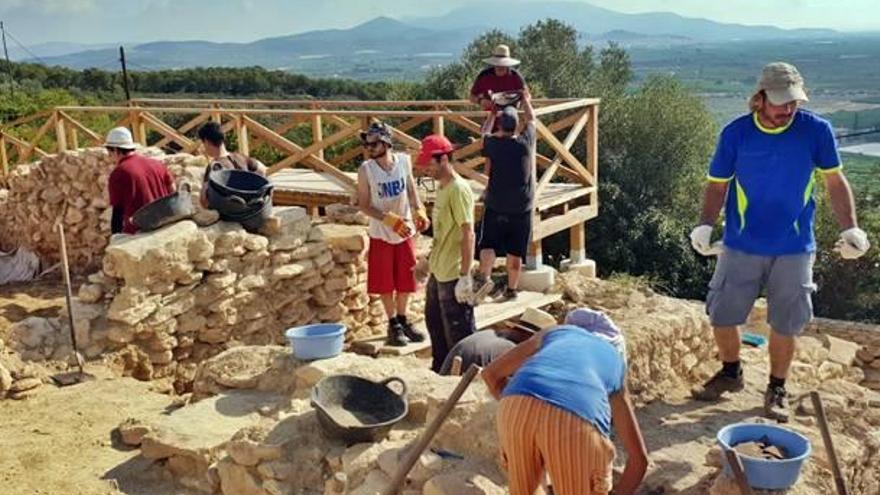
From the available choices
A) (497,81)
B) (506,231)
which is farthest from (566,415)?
(497,81)

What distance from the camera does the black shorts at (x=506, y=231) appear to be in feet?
23.2

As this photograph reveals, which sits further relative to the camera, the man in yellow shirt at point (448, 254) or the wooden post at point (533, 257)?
the wooden post at point (533, 257)

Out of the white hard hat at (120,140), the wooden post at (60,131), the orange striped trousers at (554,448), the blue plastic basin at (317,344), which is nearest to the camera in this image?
the orange striped trousers at (554,448)

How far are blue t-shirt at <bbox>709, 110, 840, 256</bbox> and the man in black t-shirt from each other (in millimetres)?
2377

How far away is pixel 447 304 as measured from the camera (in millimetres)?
5855

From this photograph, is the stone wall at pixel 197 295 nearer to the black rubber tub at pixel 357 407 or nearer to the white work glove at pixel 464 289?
the white work glove at pixel 464 289

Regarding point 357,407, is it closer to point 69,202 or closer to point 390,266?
point 390,266

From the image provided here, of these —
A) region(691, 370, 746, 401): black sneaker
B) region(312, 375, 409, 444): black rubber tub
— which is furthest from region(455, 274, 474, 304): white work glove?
region(691, 370, 746, 401): black sneaker

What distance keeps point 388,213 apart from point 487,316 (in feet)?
5.72

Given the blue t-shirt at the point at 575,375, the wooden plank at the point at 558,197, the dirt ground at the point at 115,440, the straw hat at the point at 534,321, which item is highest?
the blue t-shirt at the point at 575,375

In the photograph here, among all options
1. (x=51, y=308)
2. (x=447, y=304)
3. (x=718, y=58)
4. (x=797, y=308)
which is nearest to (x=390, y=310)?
(x=447, y=304)

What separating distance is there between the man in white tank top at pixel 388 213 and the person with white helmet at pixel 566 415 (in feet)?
10.3

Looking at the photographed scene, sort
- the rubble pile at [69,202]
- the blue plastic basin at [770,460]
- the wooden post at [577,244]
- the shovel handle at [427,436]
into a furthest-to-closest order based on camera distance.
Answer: the wooden post at [577,244], the rubble pile at [69,202], the shovel handle at [427,436], the blue plastic basin at [770,460]

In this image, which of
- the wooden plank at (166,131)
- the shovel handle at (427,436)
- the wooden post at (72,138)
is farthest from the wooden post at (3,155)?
the shovel handle at (427,436)
